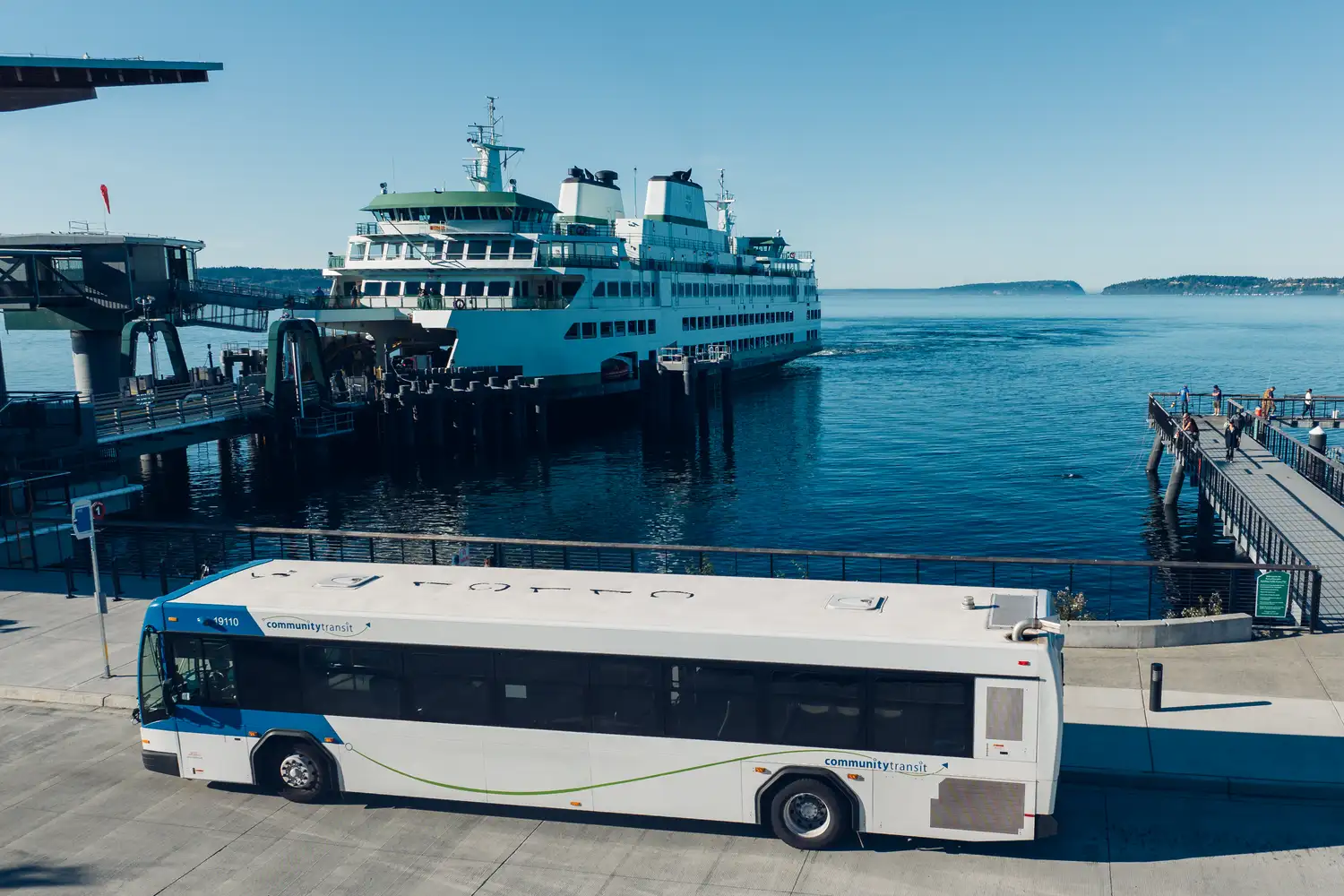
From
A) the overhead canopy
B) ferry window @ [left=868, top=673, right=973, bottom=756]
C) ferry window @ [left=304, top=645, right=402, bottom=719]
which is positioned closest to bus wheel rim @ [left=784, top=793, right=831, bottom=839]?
ferry window @ [left=868, top=673, right=973, bottom=756]

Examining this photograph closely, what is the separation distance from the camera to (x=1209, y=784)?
11523 mm

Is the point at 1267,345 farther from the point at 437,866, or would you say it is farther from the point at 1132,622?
the point at 437,866

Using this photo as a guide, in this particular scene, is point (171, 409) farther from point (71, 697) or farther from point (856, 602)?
point (856, 602)

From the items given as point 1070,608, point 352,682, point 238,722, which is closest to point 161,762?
point 238,722

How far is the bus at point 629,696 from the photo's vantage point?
9.75 metres

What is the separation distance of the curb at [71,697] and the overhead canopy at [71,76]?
2006 centimetres

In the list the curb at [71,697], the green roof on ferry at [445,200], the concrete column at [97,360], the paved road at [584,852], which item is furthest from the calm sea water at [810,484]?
the paved road at [584,852]

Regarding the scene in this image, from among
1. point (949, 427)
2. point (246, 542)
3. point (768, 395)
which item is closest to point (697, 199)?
point (768, 395)

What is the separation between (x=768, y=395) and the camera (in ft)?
292

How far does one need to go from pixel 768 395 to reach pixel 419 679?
7905 centimetres

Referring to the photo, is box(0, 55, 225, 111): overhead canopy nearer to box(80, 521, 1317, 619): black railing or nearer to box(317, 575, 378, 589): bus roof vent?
box(80, 521, 1317, 619): black railing

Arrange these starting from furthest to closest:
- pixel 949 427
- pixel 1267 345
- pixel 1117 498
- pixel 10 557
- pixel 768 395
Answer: pixel 1267 345
pixel 768 395
pixel 949 427
pixel 1117 498
pixel 10 557

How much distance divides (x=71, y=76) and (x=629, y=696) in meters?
27.7

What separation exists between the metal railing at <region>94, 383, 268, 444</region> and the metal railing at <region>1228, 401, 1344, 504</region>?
39062mm
